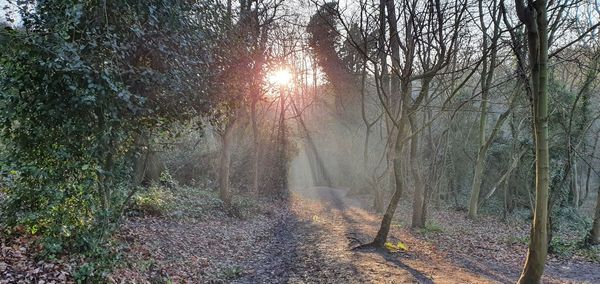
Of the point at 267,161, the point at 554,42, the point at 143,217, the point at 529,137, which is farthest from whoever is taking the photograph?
the point at 267,161

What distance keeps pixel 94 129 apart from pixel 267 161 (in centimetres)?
1649

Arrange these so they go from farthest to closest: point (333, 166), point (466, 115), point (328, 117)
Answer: point (333, 166) < point (328, 117) < point (466, 115)

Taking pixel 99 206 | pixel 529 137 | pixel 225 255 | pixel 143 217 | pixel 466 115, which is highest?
pixel 466 115

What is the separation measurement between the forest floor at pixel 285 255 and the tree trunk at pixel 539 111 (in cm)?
220

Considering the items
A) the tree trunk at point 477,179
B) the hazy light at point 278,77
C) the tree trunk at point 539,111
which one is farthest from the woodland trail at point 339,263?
the tree trunk at point 477,179

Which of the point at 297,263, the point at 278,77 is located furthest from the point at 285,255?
the point at 278,77

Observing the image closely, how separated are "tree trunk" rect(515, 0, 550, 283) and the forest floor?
2.20 meters

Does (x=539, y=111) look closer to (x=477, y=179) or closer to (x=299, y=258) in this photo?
(x=299, y=258)

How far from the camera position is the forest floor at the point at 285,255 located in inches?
261

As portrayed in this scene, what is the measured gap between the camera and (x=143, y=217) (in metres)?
9.94

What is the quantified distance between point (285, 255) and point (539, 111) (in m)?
6.56

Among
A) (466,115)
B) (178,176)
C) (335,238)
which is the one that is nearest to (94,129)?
(335,238)

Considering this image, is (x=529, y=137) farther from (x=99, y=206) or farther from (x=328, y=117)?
(x=99, y=206)

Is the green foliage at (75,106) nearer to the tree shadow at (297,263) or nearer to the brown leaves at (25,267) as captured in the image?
the brown leaves at (25,267)
